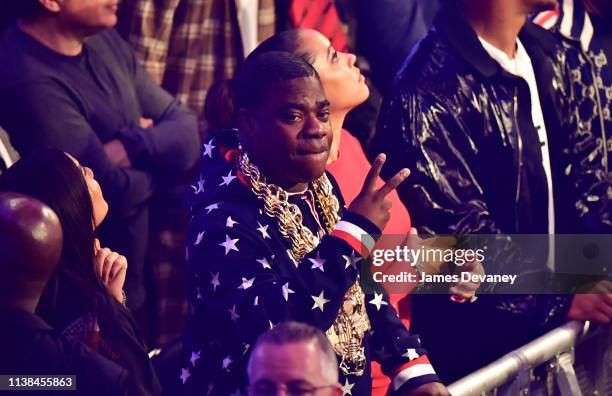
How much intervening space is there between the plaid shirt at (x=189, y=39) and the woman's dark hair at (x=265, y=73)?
1743 mm

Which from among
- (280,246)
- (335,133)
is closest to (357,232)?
(280,246)

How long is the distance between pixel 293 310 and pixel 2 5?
1.80 metres

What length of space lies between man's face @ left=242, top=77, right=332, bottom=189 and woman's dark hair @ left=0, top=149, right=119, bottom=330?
448mm

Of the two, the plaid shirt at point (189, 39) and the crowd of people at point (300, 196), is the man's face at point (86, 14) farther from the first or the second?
the plaid shirt at point (189, 39)

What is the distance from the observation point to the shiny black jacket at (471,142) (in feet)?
13.3

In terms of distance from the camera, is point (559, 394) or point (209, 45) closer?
point (559, 394)

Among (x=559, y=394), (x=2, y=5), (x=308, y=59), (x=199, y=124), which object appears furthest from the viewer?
(x=199, y=124)

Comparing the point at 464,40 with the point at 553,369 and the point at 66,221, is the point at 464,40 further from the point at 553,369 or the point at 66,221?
the point at 66,221

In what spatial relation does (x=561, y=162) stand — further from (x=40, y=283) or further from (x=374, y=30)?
→ (x=40, y=283)

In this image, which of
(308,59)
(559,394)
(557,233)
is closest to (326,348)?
(308,59)

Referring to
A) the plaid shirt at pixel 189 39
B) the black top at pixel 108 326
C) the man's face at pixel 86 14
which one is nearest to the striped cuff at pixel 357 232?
the black top at pixel 108 326

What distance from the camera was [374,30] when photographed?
17.2ft

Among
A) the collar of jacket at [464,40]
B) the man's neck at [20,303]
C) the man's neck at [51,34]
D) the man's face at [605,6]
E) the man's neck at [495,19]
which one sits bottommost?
the man's neck at [20,303]

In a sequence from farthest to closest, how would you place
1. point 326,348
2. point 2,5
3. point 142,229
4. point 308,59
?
point 142,229, point 2,5, point 308,59, point 326,348
